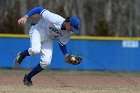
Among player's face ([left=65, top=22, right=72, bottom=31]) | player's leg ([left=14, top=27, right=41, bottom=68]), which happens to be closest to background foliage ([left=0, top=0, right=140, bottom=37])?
player's leg ([left=14, top=27, right=41, bottom=68])

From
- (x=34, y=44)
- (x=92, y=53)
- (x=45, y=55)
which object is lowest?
(x=92, y=53)

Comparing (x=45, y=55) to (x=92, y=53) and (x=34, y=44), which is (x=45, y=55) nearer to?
(x=34, y=44)

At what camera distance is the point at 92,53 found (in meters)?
18.9

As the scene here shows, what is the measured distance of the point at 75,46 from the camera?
18.8m

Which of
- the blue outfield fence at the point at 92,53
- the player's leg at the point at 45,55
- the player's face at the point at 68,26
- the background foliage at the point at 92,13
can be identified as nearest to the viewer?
the player's face at the point at 68,26

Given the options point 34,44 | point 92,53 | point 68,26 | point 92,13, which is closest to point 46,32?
point 34,44

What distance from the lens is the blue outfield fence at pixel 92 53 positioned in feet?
61.6

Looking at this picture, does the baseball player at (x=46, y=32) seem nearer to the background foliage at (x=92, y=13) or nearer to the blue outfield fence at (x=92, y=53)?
the blue outfield fence at (x=92, y=53)

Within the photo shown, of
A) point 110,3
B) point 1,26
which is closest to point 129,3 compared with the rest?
point 110,3

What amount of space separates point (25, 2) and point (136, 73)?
44.6 feet

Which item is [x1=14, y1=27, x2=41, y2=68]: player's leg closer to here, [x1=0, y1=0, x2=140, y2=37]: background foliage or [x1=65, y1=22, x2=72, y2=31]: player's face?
[x1=65, y1=22, x2=72, y2=31]: player's face

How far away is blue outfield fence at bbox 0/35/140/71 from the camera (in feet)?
61.6

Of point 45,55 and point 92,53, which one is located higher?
point 45,55

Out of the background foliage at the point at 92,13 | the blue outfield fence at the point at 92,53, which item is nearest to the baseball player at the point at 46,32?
the blue outfield fence at the point at 92,53
